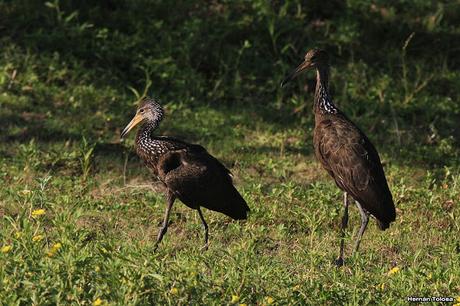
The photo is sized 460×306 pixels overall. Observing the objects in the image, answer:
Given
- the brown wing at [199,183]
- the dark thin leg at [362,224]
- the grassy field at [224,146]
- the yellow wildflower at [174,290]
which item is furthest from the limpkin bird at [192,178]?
the yellow wildflower at [174,290]

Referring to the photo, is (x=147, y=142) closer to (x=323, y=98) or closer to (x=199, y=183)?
(x=199, y=183)

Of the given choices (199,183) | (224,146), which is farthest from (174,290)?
(224,146)

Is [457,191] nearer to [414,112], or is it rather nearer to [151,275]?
[414,112]

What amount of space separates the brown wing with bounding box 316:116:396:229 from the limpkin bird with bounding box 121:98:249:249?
2.58 feet

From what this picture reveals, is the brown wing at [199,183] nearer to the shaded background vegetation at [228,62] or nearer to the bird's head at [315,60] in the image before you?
the bird's head at [315,60]

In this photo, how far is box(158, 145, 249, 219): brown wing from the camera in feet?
25.6

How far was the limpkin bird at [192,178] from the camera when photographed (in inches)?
307

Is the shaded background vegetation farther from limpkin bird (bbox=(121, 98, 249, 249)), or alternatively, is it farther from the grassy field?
limpkin bird (bbox=(121, 98, 249, 249))

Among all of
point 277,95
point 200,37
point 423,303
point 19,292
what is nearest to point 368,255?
point 423,303

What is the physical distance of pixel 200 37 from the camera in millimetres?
11750

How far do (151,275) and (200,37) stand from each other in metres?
6.42

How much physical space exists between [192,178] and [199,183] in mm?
66

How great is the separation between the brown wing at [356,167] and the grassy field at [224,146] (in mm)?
430

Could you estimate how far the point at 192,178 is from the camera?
307 inches
